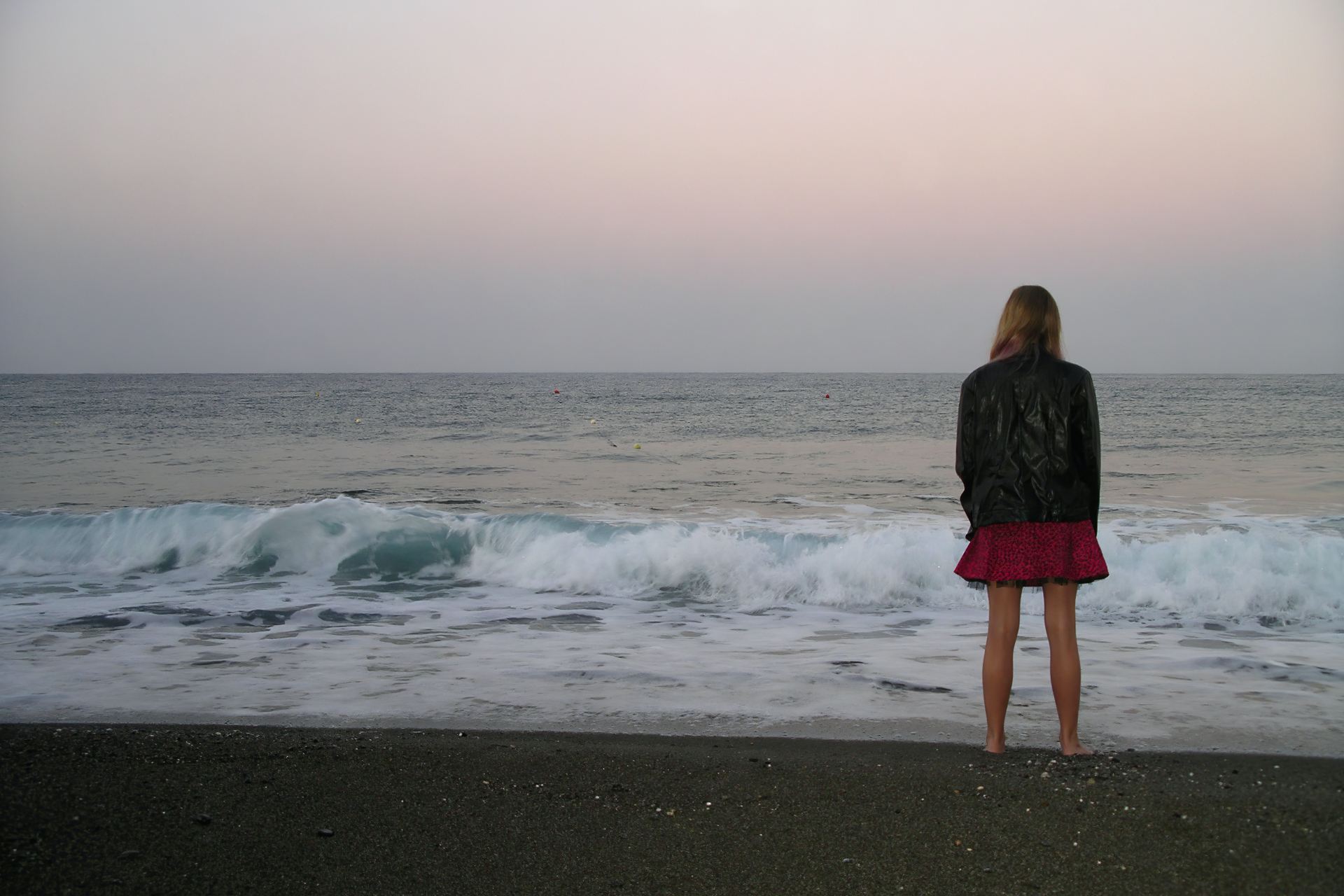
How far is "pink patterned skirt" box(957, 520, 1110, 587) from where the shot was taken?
12.2 feet

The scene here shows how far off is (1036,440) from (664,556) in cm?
672

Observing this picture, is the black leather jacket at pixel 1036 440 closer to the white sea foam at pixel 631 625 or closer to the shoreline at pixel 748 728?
the shoreline at pixel 748 728

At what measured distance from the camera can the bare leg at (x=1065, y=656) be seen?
378cm

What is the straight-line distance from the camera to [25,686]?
5.42 meters

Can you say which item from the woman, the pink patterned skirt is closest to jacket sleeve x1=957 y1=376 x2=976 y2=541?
the woman

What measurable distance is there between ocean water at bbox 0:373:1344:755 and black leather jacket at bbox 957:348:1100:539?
121cm

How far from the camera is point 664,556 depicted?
33.3 ft

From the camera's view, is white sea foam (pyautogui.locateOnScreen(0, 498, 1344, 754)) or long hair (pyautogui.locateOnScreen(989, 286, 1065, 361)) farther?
white sea foam (pyautogui.locateOnScreen(0, 498, 1344, 754))

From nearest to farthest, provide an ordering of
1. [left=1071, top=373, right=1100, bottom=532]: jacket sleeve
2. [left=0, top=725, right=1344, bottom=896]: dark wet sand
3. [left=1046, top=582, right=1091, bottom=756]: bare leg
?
[left=0, top=725, right=1344, bottom=896]: dark wet sand
[left=1071, top=373, right=1100, bottom=532]: jacket sleeve
[left=1046, top=582, right=1091, bottom=756]: bare leg

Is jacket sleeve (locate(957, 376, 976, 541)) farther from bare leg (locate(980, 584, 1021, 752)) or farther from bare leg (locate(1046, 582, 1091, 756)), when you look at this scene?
bare leg (locate(1046, 582, 1091, 756))

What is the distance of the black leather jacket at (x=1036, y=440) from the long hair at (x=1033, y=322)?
0.13 feet

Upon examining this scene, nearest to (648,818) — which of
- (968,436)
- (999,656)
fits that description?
(999,656)

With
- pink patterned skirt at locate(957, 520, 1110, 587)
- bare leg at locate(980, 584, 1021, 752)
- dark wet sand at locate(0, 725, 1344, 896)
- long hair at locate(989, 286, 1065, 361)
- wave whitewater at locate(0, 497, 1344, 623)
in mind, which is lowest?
wave whitewater at locate(0, 497, 1344, 623)

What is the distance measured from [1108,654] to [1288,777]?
102 inches
